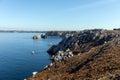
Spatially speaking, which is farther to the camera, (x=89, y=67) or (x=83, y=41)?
(x=83, y=41)

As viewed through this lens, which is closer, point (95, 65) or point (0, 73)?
point (95, 65)

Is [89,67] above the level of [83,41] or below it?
below

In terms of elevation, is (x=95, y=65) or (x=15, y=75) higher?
(x=95, y=65)

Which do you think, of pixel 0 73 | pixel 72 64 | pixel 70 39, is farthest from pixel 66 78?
pixel 70 39

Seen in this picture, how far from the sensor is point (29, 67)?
311 feet

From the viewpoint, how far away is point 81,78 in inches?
1978

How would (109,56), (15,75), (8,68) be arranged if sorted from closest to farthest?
(109,56) → (15,75) → (8,68)

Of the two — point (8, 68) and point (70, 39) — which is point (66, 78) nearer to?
point (8, 68)

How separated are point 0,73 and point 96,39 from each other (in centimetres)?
7722

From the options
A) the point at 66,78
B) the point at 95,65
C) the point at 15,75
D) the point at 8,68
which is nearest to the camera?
the point at 66,78

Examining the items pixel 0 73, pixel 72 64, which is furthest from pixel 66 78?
pixel 0 73

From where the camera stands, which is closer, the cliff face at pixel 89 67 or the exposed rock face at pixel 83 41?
the cliff face at pixel 89 67

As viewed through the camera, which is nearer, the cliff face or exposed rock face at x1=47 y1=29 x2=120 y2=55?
the cliff face

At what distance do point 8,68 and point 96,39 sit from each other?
229ft
